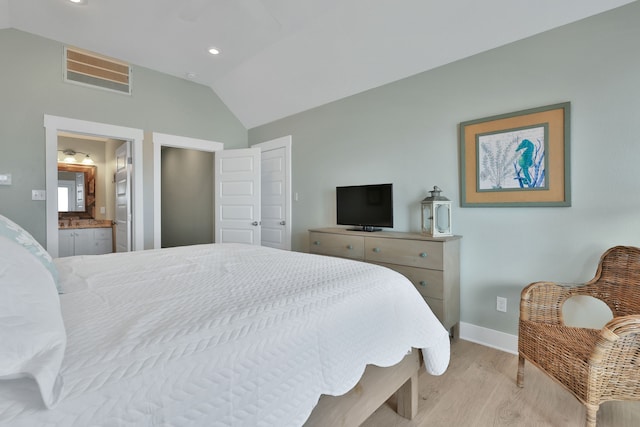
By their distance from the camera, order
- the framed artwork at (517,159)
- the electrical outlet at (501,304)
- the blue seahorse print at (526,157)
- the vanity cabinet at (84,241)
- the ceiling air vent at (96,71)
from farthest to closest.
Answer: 1. the vanity cabinet at (84,241)
2. the ceiling air vent at (96,71)
3. the electrical outlet at (501,304)
4. the blue seahorse print at (526,157)
5. the framed artwork at (517,159)

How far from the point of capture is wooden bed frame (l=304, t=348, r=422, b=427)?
1.07 m

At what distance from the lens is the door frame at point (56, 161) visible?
299cm

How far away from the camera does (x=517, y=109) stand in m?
2.25

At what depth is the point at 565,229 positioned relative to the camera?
2061 mm

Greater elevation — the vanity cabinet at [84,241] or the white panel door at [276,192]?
the white panel door at [276,192]

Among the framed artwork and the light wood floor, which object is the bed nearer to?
the light wood floor

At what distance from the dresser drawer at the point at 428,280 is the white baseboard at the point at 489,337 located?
21.1 inches

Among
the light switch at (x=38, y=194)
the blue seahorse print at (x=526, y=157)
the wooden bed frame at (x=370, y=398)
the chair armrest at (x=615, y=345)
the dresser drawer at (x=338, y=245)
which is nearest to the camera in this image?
the wooden bed frame at (x=370, y=398)

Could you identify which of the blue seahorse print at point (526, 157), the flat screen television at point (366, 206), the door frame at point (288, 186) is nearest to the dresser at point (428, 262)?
the flat screen television at point (366, 206)

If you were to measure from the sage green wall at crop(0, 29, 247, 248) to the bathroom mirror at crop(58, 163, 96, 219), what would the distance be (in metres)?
2.28

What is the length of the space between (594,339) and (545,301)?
28 centimetres

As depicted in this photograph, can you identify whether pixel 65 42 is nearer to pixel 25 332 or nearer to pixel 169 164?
pixel 169 164

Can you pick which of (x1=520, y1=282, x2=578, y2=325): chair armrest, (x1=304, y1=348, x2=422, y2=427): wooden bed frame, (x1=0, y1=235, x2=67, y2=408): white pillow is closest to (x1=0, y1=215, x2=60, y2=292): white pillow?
(x1=0, y1=235, x2=67, y2=408): white pillow

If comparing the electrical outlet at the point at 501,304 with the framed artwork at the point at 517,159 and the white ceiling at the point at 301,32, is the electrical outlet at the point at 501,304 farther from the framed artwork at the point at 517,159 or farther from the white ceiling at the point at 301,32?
the white ceiling at the point at 301,32
